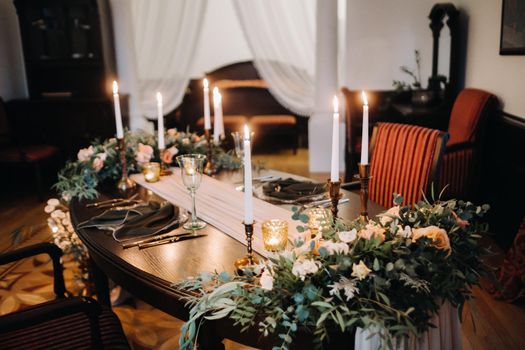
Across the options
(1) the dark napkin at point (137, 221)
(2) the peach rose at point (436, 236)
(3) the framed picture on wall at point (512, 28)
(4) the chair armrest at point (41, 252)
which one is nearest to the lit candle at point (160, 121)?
(1) the dark napkin at point (137, 221)

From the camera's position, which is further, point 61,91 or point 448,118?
point 61,91

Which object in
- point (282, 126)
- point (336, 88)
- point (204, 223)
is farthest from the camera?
point (282, 126)

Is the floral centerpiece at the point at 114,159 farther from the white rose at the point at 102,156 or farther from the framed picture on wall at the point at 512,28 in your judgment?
the framed picture on wall at the point at 512,28

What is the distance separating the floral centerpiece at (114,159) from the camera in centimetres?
220

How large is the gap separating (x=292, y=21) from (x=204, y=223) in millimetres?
3330

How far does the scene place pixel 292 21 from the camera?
470 cm

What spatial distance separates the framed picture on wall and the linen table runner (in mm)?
1984

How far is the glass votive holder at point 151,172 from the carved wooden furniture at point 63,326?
580mm

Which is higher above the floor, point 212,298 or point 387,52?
point 387,52

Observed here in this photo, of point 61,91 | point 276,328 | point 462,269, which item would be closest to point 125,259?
point 276,328

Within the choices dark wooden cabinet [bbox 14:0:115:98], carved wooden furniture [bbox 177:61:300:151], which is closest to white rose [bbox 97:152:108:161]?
dark wooden cabinet [bbox 14:0:115:98]

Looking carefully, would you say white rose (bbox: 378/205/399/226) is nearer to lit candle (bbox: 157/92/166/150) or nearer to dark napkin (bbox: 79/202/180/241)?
dark napkin (bbox: 79/202/180/241)

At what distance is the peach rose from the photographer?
4.00 ft

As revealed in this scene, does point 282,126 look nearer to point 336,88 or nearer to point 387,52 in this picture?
point 336,88
